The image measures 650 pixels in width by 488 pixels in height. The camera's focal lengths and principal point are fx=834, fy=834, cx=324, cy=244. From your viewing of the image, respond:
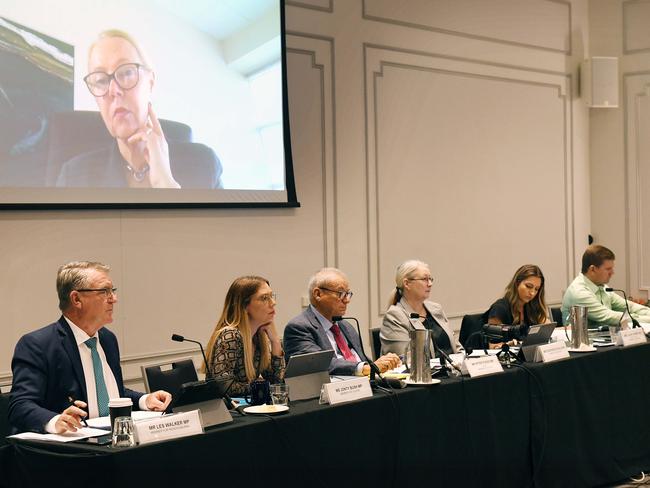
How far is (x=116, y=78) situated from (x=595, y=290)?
308cm

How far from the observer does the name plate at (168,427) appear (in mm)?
2350

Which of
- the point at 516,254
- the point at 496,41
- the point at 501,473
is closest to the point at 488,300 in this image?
the point at 516,254

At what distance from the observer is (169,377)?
3.35 m

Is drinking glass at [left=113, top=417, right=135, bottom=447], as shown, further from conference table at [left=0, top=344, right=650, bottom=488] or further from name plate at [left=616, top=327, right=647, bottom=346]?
name plate at [left=616, top=327, right=647, bottom=346]

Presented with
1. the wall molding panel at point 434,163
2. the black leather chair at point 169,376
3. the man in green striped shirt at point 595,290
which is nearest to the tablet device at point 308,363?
the black leather chair at point 169,376

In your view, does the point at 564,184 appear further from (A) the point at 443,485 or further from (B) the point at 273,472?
(B) the point at 273,472

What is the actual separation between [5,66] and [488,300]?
3955mm

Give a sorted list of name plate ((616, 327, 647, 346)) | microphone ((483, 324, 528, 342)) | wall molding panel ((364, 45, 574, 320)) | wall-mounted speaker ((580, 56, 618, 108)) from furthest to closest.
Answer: wall-mounted speaker ((580, 56, 618, 108))
wall molding panel ((364, 45, 574, 320))
name plate ((616, 327, 647, 346))
microphone ((483, 324, 528, 342))

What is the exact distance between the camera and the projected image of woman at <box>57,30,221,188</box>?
4402mm

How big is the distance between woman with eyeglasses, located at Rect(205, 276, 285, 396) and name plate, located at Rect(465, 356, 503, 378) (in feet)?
2.49

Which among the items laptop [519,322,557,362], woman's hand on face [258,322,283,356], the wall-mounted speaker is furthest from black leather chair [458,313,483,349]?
the wall-mounted speaker

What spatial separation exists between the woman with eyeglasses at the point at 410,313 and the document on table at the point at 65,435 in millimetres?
1949

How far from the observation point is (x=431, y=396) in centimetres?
315

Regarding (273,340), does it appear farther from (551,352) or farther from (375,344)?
(551,352)
